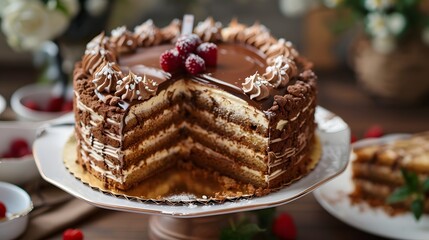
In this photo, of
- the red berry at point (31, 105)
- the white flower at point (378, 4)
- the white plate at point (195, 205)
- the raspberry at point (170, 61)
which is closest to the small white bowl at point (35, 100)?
the red berry at point (31, 105)

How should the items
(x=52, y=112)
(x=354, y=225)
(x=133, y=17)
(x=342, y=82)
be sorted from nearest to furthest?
(x=354, y=225) → (x=52, y=112) → (x=133, y=17) → (x=342, y=82)

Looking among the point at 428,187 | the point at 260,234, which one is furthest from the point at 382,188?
the point at 260,234

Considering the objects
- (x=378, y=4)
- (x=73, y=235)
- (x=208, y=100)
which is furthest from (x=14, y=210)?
(x=378, y=4)

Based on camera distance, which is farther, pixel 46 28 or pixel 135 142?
pixel 46 28

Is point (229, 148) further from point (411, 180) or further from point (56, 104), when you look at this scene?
point (56, 104)

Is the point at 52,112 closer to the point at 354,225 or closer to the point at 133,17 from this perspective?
the point at 133,17

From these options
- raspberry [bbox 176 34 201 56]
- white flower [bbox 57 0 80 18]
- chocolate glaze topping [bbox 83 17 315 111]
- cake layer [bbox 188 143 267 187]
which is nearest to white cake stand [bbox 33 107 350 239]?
cake layer [bbox 188 143 267 187]

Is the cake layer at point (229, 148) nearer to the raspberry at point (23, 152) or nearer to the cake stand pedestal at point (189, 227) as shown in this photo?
the cake stand pedestal at point (189, 227)
